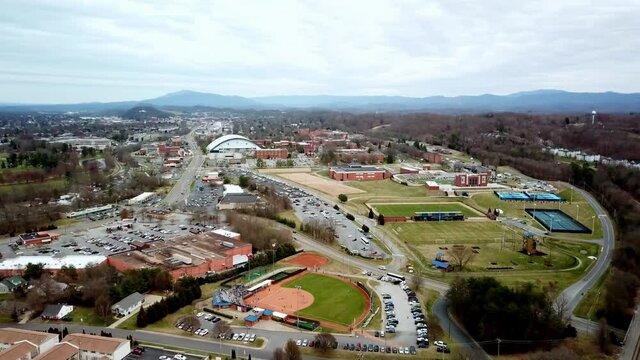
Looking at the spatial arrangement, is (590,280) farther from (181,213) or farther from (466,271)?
(181,213)

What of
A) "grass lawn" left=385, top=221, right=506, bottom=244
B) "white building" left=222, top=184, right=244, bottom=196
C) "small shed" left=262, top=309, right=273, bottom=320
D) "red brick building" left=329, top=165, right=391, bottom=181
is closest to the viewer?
"small shed" left=262, top=309, right=273, bottom=320

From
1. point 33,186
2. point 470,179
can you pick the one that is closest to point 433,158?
point 470,179

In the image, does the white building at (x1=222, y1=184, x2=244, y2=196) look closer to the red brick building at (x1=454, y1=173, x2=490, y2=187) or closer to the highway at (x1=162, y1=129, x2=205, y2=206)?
the highway at (x1=162, y1=129, x2=205, y2=206)

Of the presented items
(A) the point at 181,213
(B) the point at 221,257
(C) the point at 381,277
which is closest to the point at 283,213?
(A) the point at 181,213

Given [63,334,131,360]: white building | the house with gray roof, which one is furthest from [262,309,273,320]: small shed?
the house with gray roof

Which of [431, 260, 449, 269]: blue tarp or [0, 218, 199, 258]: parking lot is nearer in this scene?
[431, 260, 449, 269]: blue tarp

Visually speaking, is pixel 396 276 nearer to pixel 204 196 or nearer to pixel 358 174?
pixel 204 196

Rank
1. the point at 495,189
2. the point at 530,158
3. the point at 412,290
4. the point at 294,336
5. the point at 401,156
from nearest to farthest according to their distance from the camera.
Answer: the point at 294,336 < the point at 412,290 < the point at 495,189 < the point at 530,158 < the point at 401,156
